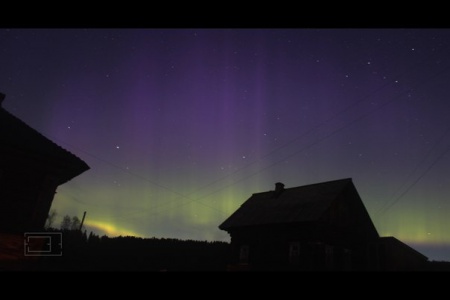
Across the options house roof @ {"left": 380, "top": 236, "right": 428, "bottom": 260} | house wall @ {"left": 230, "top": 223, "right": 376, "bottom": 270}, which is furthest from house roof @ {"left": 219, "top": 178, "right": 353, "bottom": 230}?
house roof @ {"left": 380, "top": 236, "right": 428, "bottom": 260}

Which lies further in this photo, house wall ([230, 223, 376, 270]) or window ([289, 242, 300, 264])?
window ([289, 242, 300, 264])

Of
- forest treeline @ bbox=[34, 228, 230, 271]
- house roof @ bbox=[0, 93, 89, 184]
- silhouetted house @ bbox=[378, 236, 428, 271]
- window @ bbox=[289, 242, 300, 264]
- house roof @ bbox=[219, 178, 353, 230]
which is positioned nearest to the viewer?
house roof @ bbox=[0, 93, 89, 184]

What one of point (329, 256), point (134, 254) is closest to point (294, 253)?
point (329, 256)

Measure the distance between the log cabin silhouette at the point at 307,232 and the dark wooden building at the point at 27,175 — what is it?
12107mm

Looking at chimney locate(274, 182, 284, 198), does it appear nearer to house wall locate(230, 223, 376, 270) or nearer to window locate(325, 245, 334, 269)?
house wall locate(230, 223, 376, 270)

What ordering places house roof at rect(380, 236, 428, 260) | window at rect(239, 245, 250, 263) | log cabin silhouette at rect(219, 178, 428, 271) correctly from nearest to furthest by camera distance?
log cabin silhouette at rect(219, 178, 428, 271), window at rect(239, 245, 250, 263), house roof at rect(380, 236, 428, 260)

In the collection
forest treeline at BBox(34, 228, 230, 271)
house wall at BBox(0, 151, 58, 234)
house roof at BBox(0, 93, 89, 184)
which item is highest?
house roof at BBox(0, 93, 89, 184)

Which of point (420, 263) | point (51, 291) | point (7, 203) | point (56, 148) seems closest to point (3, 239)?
point (7, 203)

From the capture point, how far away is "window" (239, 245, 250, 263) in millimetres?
24922

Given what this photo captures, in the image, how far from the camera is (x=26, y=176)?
13586 mm

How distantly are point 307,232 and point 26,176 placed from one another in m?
16.8

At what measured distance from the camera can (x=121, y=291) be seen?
3.71 ft

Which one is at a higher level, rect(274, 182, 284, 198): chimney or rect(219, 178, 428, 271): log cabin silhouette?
rect(274, 182, 284, 198): chimney

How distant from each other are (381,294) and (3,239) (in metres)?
14.0
